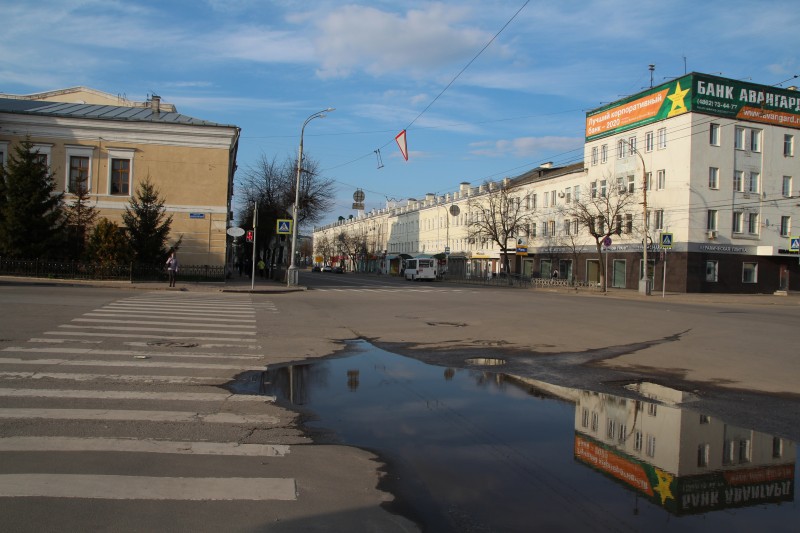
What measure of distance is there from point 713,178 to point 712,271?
743cm

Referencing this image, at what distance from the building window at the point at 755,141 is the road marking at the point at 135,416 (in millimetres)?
52650

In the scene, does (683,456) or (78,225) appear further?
(78,225)

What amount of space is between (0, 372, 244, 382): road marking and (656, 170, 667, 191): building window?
155 feet

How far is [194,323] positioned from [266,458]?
10155mm

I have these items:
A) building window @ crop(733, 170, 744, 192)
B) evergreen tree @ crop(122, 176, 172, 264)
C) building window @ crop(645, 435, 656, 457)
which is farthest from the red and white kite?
building window @ crop(733, 170, 744, 192)

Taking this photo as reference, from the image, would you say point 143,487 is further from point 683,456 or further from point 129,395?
point 683,456

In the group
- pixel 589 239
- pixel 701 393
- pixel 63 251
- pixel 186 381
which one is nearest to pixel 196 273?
pixel 63 251

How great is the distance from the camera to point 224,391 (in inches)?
307

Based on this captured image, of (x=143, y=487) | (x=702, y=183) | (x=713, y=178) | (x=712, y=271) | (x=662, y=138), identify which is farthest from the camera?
(x=662, y=138)

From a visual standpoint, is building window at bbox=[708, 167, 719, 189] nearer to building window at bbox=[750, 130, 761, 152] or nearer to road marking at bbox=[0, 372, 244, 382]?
building window at bbox=[750, 130, 761, 152]

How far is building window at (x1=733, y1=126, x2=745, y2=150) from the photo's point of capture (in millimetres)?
47278

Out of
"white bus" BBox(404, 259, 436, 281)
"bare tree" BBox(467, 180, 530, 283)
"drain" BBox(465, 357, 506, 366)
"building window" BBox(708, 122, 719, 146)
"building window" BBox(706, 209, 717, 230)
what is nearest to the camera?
"drain" BBox(465, 357, 506, 366)

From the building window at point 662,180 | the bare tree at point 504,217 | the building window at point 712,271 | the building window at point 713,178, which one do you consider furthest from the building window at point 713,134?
the bare tree at point 504,217

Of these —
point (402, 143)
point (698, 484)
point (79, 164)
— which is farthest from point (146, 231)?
point (698, 484)
